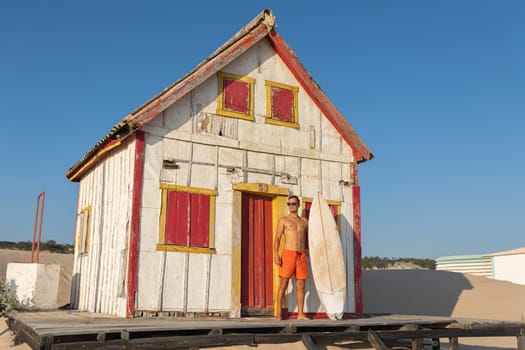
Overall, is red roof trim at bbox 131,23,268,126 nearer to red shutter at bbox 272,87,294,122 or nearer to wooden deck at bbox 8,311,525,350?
red shutter at bbox 272,87,294,122

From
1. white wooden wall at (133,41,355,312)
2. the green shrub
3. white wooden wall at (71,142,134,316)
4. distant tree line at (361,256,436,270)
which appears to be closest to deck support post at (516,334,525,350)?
white wooden wall at (133,41,355,312)

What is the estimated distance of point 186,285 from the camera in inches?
410

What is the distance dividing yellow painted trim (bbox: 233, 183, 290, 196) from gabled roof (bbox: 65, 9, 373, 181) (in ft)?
7.05

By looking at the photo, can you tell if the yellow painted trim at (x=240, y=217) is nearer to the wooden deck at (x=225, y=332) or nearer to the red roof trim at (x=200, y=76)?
the wooden deck at (x=225, y=332)

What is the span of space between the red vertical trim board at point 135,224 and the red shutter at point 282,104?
3.21 m

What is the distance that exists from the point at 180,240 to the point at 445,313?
1446 centimetres

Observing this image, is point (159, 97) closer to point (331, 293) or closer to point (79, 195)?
point (331, 293)

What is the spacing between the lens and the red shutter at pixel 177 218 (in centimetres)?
1049

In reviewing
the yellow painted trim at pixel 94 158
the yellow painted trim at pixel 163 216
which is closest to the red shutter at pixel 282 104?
the yellow painted trim at pixel 163 216

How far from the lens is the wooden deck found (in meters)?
7.05

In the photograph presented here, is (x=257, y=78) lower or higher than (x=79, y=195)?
higher

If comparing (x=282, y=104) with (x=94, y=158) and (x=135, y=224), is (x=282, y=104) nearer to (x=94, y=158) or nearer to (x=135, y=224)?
(x=135, y=224)

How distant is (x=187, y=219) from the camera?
10688 millimetres

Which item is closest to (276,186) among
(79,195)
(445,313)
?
(79,195)
